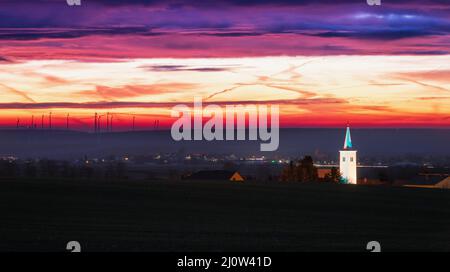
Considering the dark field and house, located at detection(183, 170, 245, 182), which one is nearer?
the dark field

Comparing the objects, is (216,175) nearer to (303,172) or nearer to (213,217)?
(303,172)

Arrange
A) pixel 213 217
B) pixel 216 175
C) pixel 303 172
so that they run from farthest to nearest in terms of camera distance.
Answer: pixel 216 175, pixel 303 172, pixel 213 217

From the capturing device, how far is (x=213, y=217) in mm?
44406

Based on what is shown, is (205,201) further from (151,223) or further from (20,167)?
(20,167)

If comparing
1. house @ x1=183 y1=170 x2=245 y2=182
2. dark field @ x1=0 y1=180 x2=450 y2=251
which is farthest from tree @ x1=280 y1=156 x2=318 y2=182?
dark field @ x1=0 y1=180 x2=450 y2=251

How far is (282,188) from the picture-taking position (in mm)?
72500

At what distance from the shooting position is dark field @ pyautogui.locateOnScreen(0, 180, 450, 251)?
106 feet

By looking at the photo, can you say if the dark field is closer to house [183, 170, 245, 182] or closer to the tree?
the tree

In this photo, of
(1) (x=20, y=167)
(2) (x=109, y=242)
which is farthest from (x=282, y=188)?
(1) (x=20, y=167)

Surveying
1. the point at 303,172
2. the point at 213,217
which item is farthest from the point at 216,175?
the point at 213,217

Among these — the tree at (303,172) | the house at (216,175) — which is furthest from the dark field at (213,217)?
the house at (216,175)

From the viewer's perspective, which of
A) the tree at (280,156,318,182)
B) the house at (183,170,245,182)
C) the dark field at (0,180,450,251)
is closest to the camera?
the dark field at (0,180,450,251)

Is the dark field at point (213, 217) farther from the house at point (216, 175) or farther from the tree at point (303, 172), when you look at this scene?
the house at point (216, 175)
